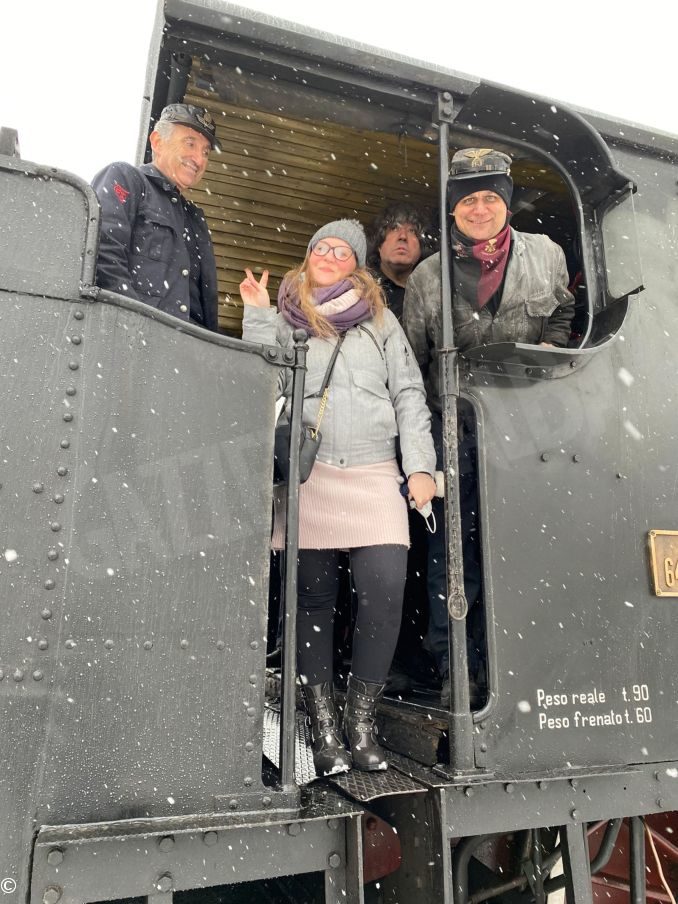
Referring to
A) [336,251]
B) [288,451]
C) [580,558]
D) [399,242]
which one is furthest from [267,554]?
[399,242]

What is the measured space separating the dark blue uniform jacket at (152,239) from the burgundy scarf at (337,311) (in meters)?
0.36

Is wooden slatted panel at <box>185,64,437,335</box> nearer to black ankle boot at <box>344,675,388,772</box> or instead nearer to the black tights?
the black tights

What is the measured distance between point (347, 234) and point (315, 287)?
22cm

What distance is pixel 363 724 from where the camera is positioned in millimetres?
2123

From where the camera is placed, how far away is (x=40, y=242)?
168cm

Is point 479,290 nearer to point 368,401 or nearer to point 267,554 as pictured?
point 368,401

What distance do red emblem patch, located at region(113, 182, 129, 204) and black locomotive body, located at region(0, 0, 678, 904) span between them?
446 millimetres

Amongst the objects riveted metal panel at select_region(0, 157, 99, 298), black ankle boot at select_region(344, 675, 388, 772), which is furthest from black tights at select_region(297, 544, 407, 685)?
riveted metal panel at select_region(0, 157, 99, 298)

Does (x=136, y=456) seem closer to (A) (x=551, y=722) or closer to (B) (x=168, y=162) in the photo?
(B) (x=168, y=162)

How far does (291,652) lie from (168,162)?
67.1 inches

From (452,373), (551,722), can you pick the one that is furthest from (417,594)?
(452,373)

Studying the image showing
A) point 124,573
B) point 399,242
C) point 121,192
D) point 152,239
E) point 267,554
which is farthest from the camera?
point 399,242

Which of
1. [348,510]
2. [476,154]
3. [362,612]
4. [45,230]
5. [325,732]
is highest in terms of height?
[476,154]

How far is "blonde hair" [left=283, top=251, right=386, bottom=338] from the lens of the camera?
2.36 m
